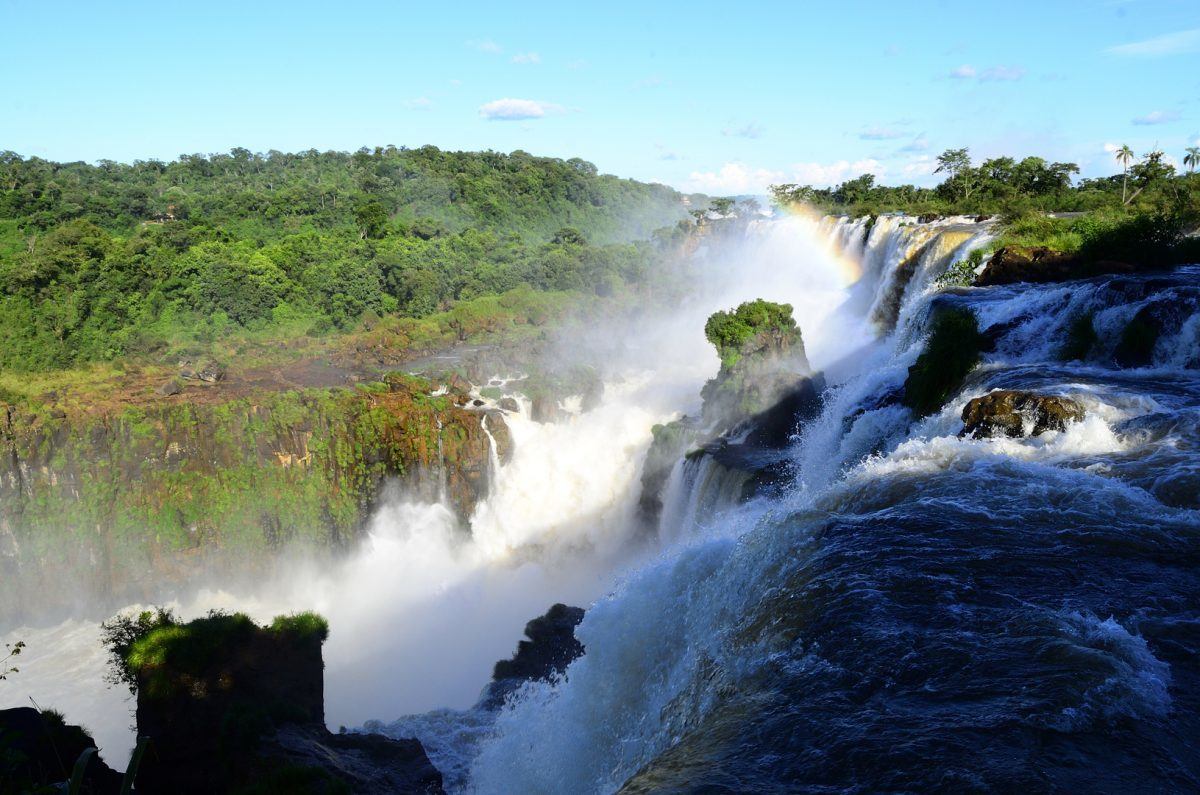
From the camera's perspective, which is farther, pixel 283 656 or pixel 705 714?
pixel 283 656

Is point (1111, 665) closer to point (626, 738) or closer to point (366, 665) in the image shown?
point (626, 738)

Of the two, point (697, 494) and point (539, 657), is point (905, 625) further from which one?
point (697, 494)

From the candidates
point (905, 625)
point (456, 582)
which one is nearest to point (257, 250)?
point (456, 582)

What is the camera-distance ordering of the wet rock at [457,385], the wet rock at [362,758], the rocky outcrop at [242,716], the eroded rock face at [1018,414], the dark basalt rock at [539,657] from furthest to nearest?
the wet rock at [457,385], the dark basalt rock at [539,657], the eroded rock face at [1018,414], the wet rock at [362,758], the rocky outcrop at [242,716]

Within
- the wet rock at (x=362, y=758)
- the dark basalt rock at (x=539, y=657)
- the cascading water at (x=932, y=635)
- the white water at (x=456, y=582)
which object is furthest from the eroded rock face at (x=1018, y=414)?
the wet rock at (x=362, y=758)

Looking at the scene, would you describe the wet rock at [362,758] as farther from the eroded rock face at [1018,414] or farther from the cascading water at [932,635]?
the eroded rock face at [1018,414]

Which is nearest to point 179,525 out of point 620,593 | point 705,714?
point 620,593
